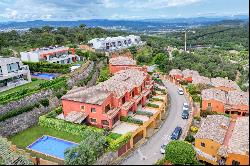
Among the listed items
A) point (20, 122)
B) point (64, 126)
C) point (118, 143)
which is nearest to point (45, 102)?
point (20, 122)

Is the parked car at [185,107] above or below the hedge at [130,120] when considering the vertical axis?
below

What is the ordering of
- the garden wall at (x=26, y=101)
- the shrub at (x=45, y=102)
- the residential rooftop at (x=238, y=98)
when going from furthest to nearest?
the residential rooftop at (x=238, y=98), the shrub at (x=45, y=102), the garden wall at (x=26, y=101)

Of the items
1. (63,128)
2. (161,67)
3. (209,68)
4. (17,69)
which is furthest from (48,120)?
(209,68)

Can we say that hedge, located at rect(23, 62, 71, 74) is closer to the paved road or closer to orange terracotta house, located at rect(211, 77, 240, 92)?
the paved road

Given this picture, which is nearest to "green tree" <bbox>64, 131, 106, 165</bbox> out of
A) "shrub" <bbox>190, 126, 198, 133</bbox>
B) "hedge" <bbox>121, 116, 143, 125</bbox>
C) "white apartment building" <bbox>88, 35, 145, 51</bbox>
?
"hedge" <bbox>121, 116, 143, 125</bbox>

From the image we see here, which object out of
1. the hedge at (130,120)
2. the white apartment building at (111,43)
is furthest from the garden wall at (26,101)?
the white apartment building at (111,43)

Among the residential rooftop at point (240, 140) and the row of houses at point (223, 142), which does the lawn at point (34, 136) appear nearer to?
the row of houses at point (223, 142)
